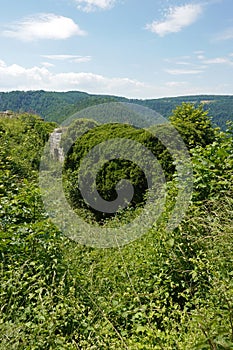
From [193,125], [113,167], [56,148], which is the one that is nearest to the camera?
[193,125]

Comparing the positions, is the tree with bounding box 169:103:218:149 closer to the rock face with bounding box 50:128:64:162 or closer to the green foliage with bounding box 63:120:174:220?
the green foliage with bounding box 63:120:174:220

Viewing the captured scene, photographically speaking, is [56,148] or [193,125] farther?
[56,148]

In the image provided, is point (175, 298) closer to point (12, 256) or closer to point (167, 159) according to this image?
point (12, 256)

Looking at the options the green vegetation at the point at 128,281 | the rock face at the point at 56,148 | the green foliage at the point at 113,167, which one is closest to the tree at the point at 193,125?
the green foliage at the point at 113,167

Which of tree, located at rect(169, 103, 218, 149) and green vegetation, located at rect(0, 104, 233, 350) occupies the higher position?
tree, located at rect(169, 103, 218, 149)

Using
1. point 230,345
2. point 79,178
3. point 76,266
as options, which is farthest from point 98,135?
point 230,345

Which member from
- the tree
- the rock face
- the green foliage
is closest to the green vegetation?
the tree

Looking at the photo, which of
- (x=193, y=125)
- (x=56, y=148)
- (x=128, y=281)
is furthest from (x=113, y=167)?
(x=128, y=281)

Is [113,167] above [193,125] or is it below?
below

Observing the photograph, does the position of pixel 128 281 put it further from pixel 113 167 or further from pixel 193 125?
pixel 193 125

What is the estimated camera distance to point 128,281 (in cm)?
307

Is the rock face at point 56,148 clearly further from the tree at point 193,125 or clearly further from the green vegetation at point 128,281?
the green vegetation at point 128,281

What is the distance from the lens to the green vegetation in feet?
7.04

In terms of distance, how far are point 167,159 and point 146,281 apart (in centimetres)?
302
